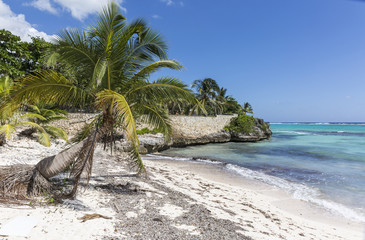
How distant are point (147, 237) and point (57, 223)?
155 centimetres

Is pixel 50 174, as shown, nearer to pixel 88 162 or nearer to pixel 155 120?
pixel 88 162

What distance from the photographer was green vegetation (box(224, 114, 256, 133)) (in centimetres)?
3059

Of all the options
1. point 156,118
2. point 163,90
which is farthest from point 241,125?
point 163,90

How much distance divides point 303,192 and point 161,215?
23.4 ft

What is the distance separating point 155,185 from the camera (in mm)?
6555

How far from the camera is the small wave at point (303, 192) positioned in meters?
6.73

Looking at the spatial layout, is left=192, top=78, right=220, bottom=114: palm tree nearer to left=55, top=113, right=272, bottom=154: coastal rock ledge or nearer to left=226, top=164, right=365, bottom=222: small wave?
left=55, top=113, right=272, bottom=154: coastal rock ledge

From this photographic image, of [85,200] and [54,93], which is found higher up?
[54,93]

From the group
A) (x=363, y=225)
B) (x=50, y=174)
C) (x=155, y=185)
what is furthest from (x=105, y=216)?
(x=363, y=225)

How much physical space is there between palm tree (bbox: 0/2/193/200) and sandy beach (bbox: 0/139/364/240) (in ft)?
2.77

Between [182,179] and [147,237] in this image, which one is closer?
[147,237]

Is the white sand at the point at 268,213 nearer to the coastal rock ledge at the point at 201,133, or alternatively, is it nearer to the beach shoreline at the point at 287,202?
the beach shoreline at the point at 287,202

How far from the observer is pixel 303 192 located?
27.9 feet

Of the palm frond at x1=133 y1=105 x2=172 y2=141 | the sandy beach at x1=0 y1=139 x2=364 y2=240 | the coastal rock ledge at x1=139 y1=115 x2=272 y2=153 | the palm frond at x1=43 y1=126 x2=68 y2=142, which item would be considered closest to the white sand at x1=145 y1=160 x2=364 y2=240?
the sandy beach at x1=0 y1=139 x2=364 y2=240
